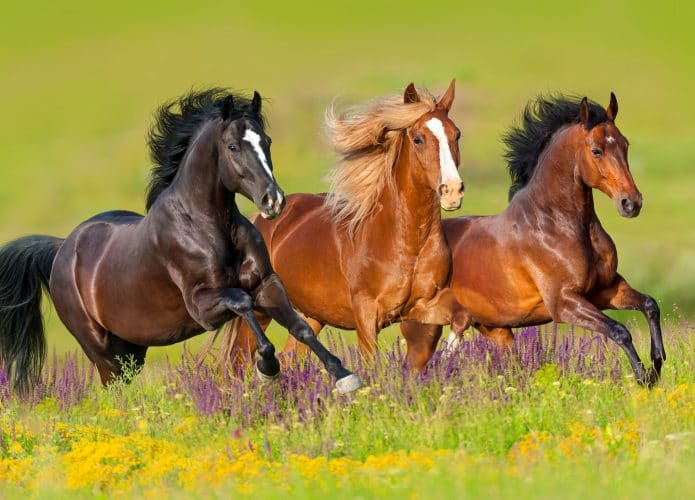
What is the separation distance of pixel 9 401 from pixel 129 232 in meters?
1.46

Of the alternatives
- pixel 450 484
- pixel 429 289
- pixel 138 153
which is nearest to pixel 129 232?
pixel 429 289

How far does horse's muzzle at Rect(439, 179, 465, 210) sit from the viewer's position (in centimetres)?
848

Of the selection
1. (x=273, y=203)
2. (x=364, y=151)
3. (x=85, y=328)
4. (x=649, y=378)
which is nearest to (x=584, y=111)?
(x=364, y=151)

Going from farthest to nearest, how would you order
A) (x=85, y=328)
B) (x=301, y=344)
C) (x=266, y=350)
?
(x=301, y=344), (x=85, y=328), (x=266, y=350)

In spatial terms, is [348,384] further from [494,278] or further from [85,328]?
[85,328]

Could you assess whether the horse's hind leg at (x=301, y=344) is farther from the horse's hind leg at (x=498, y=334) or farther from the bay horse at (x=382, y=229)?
the horse's hind leg at (x=498, y=334)

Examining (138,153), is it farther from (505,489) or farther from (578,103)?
(505,489)

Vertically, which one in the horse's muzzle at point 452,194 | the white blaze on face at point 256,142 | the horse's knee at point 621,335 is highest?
the white blaze on face at point 256,142

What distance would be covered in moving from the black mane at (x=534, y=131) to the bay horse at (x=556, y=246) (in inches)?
0.4

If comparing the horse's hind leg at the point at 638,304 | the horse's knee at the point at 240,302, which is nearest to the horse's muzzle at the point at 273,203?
the horse's knee at the point at 240,302

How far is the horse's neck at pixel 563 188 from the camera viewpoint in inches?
372

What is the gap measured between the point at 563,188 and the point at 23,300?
4.51 m

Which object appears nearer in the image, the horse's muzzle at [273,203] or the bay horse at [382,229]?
the horse's muzzle at [273,203]

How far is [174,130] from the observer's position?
922 cm
